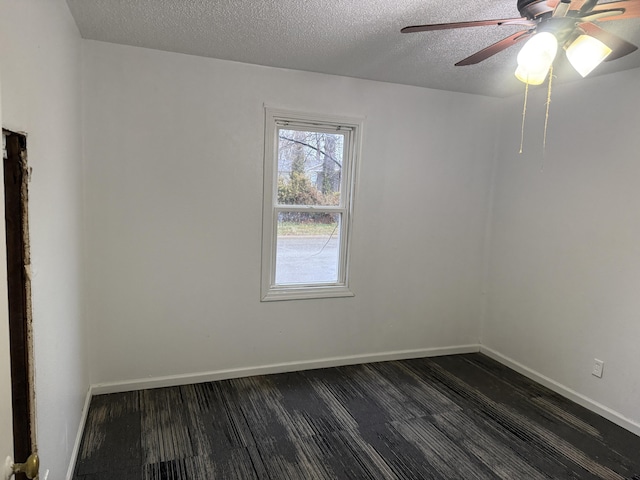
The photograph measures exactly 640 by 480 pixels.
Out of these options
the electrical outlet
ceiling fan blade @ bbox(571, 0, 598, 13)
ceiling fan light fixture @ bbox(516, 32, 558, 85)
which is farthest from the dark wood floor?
ceiling fan blade @ bbox(571, 0, 598, 13)

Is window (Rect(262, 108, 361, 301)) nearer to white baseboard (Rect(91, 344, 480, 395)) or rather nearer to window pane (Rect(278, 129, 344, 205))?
window pane (Rect(278, 129, 344, 205))

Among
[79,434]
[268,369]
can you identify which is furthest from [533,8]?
[79,434]

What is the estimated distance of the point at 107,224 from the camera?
9.43 feet

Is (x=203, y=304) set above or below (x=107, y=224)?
below

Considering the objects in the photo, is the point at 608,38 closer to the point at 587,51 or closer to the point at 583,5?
the point at 587,51

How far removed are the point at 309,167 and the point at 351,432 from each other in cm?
197

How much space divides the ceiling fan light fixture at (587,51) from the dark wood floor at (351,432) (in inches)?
82.6

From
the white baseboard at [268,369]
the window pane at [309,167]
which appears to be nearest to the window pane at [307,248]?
the window pane at [309,167]

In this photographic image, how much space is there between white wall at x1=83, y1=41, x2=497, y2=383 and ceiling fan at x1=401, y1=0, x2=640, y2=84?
1.70m

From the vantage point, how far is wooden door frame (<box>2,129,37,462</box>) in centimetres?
137

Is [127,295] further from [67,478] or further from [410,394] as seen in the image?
[410,394]

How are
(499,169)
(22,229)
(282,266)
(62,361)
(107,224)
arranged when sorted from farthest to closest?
1. (499,169)
2. (282,266)
3. (107,224)
4. (62,361)
5. (22,229)

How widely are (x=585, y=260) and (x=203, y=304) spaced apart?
2845 millimetres

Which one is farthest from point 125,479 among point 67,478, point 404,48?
point 404,48
